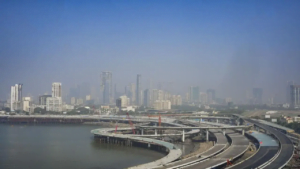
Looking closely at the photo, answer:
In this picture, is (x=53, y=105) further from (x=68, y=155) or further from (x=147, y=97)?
(x=68, y=155)

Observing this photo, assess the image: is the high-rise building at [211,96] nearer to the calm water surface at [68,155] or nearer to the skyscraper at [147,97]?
the skyscraper at [147,97]

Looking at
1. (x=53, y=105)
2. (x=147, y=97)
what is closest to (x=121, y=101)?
(x=53, y=105)

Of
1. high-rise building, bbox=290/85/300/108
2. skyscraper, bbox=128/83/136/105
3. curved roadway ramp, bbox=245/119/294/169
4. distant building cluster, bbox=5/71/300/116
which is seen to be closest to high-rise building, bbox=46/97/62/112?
distant building cluster, bbox=5/71/300/116

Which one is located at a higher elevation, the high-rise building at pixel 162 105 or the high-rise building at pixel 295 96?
the high-rise building at pixel 295 96

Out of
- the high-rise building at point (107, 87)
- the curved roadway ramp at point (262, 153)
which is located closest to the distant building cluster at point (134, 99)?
the high-rise building at point (107, 87)

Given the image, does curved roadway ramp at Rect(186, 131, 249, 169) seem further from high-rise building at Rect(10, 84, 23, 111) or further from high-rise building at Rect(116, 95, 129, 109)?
high-rise building at Rect(10, 84, 23, 111)
